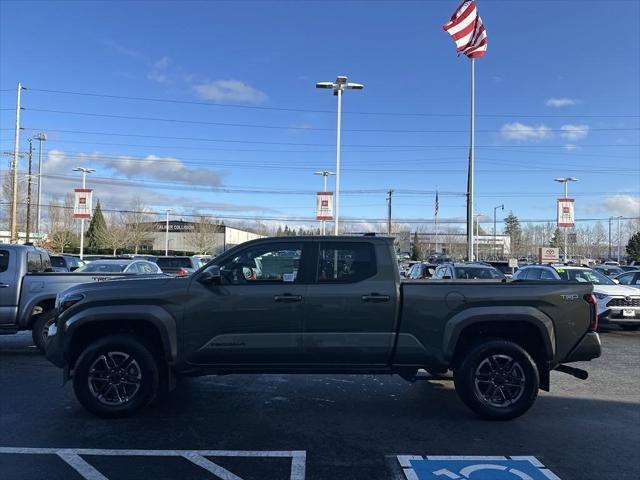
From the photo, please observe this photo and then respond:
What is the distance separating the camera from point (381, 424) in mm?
5766

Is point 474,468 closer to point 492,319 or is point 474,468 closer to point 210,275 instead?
point 492,319

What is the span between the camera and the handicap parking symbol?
4355 millimetres

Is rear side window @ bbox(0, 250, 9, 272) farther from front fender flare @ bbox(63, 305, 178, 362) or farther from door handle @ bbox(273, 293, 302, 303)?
door handle @ bbox(273, 293, 302, 303)

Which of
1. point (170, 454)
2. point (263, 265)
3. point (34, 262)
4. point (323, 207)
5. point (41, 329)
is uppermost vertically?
point (323, 207)

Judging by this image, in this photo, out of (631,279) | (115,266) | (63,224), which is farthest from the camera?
(63,224)

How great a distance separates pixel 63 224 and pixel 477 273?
61.1 meters

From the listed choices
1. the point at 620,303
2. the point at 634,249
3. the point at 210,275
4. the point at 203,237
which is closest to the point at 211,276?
the point at 210,275

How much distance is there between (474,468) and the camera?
14.9 feet

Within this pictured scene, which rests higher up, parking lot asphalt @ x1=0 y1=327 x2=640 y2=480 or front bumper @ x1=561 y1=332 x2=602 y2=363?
front bumper @ x1=561 y1=332 x2=602 y2=363

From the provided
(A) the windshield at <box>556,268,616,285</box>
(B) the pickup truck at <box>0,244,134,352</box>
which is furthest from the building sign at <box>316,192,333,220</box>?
(B) the pickup truck at <box>0,244,134,352</box>

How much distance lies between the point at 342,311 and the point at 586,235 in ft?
389

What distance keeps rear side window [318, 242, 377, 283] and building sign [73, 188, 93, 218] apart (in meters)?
24.2

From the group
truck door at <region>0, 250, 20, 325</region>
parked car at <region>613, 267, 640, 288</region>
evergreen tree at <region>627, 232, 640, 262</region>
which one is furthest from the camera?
evergreen tree at <region>627, 232, 640, 262</region>

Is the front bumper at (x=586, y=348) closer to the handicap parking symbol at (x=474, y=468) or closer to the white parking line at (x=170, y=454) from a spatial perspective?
the handicap parking symbol at (x=474, y=468)
